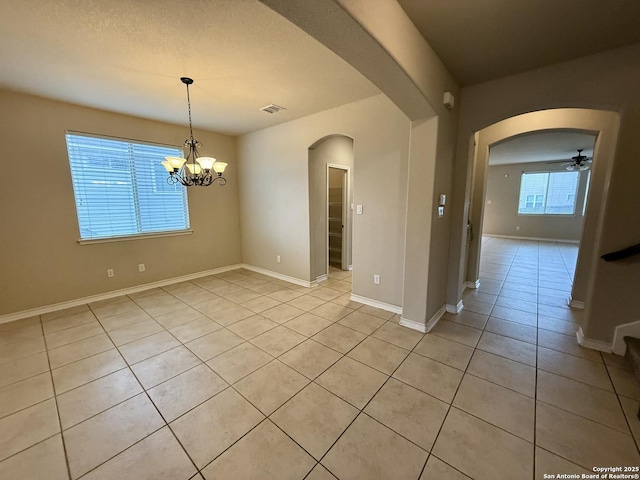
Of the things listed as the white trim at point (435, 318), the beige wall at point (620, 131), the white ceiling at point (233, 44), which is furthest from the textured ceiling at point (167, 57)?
the white trim at point (435, 318)

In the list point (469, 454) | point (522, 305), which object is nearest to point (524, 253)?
point (522, 305)

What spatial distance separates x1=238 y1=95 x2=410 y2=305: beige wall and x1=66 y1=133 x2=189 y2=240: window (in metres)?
1.36

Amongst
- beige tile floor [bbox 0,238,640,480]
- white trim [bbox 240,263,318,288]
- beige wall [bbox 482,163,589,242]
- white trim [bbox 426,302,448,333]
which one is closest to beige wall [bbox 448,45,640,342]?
beige tile floor [bbox 0,238,640,480]

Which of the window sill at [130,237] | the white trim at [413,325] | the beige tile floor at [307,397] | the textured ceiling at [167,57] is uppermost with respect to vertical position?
the textured ceiling at [167,57]

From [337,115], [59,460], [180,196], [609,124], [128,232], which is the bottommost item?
[59,460]

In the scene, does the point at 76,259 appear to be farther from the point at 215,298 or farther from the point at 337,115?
the point at 337,115

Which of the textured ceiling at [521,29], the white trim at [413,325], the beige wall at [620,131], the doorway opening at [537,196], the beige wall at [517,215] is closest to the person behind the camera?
the textured ceiling at [521,29]

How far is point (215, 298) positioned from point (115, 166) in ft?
8.10

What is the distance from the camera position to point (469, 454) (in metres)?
1.47

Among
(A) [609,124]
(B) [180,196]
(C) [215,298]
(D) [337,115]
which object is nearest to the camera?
(A) [609,124]

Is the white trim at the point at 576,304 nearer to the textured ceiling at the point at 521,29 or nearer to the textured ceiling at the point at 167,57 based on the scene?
the textured ceiling at the point at 521,29

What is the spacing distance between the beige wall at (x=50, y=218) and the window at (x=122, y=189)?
0.12 m

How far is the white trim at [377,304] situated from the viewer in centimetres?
328

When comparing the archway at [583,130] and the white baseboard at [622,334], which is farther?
the archway at [583,130]
